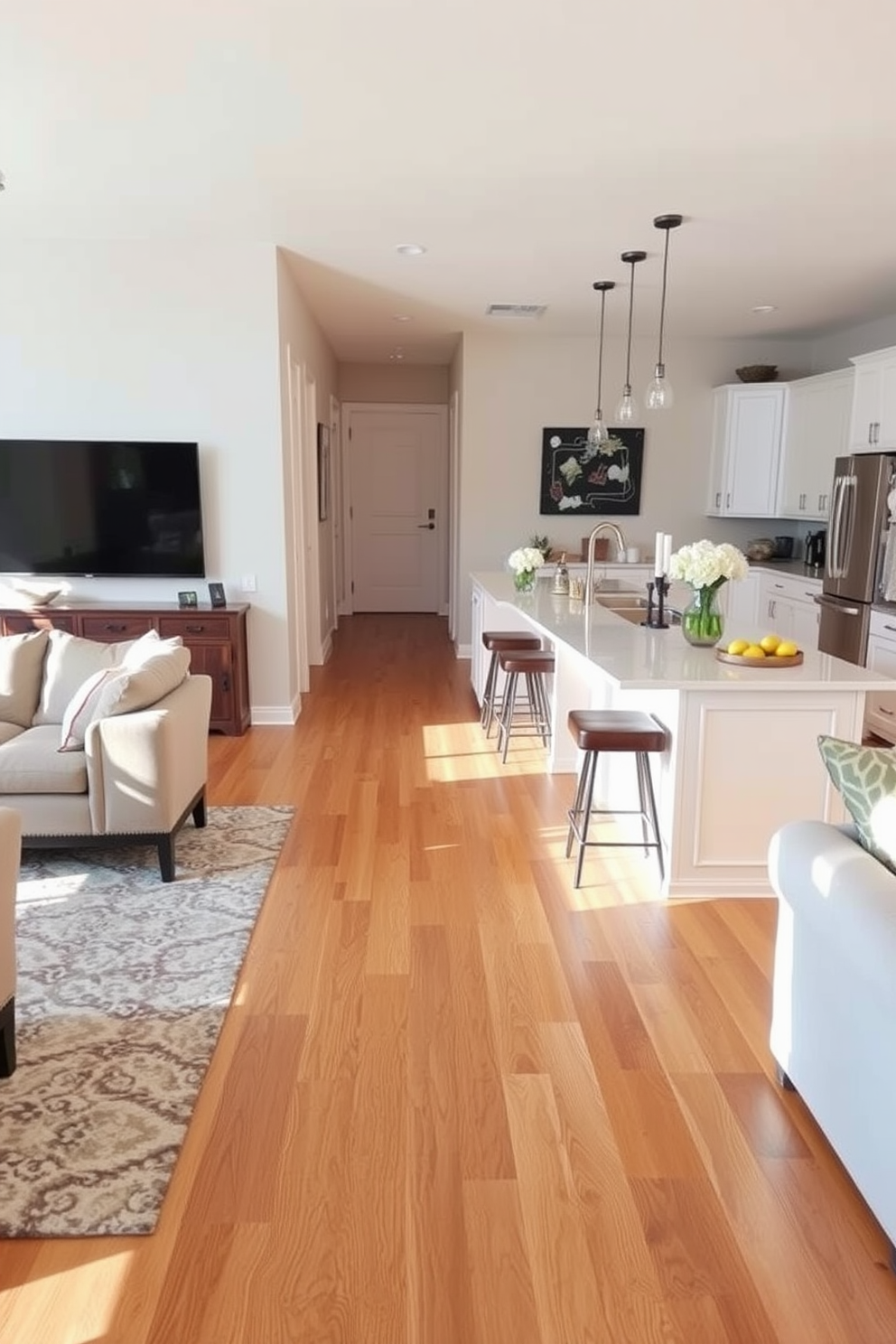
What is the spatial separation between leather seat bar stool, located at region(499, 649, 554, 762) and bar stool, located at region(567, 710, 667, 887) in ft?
3.87

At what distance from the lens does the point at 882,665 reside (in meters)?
5.32

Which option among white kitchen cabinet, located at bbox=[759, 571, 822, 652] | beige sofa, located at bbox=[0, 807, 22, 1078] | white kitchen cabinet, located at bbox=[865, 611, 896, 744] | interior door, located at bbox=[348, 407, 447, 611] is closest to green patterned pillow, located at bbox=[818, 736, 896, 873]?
beige sofa, located at bbox=[0, 807, 22, 1078]

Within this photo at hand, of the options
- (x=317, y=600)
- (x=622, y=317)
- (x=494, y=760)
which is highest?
(x=622, y=317)

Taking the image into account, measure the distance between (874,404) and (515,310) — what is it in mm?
2526

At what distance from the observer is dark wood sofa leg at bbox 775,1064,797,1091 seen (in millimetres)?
2197

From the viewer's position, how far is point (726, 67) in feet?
9.09

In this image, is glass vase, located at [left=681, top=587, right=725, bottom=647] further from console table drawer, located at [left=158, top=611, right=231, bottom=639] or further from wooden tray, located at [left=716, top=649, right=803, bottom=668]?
console table drawer, located at [left=158, top=611, right=231, bottom=639]

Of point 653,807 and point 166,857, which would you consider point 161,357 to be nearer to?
point 166,857

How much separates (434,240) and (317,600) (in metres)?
3.30

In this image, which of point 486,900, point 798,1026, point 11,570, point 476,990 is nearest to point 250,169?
point 11,570

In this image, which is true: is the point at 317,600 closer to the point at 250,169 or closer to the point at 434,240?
the point at 434,240

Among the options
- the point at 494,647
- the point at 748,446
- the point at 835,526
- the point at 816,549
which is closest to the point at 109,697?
the point at 494,647

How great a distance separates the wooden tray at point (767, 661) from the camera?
327 centimetres

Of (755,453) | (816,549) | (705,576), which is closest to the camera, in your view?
(705,576)
